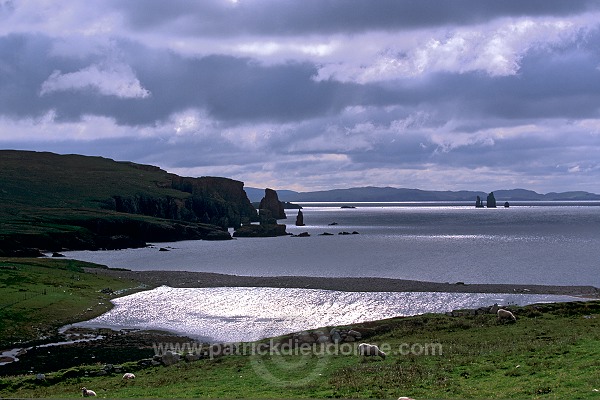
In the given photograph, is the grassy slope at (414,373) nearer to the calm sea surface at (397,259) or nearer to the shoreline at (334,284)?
the shoreline at (334,284)

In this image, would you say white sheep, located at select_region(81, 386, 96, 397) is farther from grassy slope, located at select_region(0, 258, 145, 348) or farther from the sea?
the sea

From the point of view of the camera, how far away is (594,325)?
1460 inches

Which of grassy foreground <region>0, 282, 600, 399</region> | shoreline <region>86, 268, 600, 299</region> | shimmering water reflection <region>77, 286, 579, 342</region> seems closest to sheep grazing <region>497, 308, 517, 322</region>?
grassy foreground <region>0, 282, 600, 399</region>

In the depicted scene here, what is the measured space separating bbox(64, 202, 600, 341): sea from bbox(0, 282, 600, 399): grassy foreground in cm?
1665

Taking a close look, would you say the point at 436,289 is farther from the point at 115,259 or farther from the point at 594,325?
the point at 115,259

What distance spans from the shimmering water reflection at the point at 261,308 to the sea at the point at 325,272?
10 centimetres

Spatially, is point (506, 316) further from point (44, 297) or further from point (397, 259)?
point (397, 259)

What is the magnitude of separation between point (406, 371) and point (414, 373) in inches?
21.0

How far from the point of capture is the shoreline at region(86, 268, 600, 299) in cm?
7400

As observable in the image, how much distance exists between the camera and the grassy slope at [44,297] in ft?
159

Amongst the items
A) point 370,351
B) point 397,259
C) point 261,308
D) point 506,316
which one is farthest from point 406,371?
point 397,259

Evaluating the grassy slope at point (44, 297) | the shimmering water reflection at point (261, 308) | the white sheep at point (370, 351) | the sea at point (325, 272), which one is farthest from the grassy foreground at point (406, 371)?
the grassy slope at point (44, 297)

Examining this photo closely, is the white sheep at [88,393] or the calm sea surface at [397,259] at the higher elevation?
the white sheep at [88,393]

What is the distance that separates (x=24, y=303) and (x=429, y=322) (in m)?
37.2
